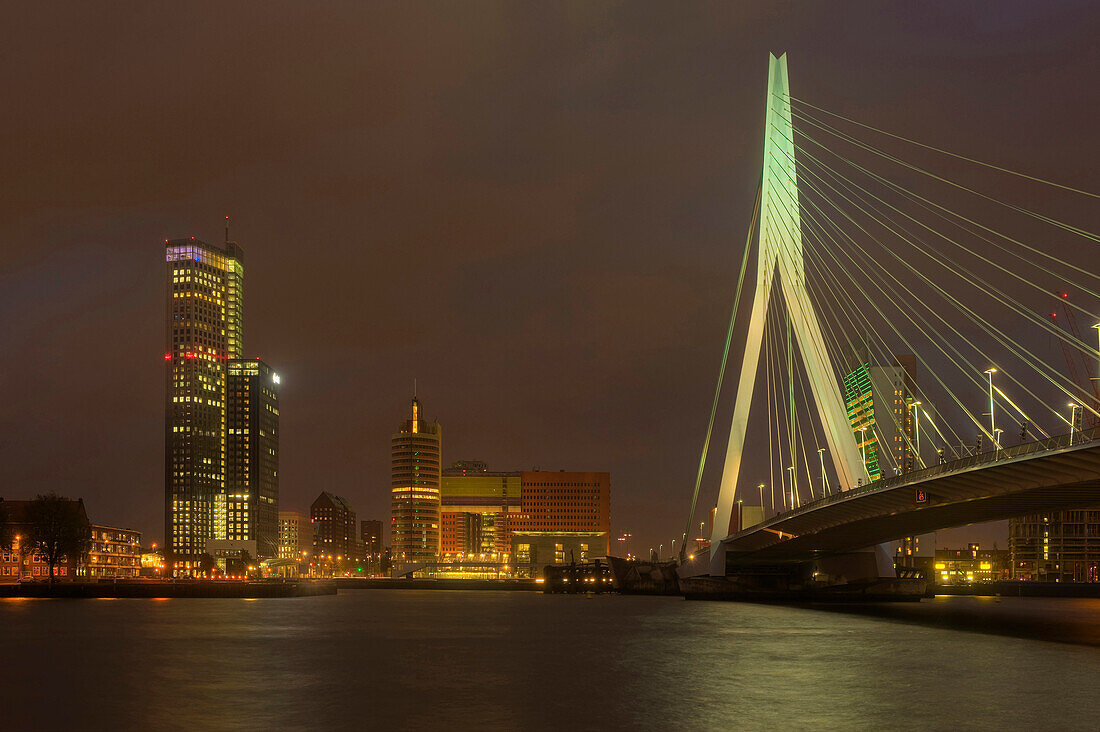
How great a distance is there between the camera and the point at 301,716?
24.5 metres

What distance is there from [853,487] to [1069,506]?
34.1 feet

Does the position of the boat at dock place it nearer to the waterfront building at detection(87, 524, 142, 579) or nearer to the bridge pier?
the bridge pier

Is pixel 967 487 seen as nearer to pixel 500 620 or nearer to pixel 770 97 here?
pixel 770 97

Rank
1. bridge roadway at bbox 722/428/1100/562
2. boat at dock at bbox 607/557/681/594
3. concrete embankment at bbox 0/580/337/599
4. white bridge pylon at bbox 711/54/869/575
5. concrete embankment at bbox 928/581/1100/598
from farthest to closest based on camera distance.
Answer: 1. concrete embankment at bbox 928/581/1100/598
2. boat at dock at bbox 607/557/681/594
3. concrete embankment at bbox 0/580/337/599
4. white bridge pylon at bbox 711/54/869/575
5. bridge roadway at bbox 722/428/1100/562

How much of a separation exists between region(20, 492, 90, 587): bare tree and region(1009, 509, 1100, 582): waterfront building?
122679mm

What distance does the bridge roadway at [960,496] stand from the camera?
39406mm

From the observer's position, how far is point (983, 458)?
142 feet

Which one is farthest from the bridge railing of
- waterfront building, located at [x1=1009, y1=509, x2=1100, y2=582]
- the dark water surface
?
waterfront building, located at [x1=1009, y1=509, x2=1100, y2=582]

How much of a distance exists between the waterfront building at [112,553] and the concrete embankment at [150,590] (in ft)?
182

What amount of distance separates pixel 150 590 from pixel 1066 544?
12057 centimetres

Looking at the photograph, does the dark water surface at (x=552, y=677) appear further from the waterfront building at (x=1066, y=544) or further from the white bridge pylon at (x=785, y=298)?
the waterfront building at (x=1066, y=544)

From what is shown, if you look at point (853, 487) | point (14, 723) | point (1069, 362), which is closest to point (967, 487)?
point (853, 487)

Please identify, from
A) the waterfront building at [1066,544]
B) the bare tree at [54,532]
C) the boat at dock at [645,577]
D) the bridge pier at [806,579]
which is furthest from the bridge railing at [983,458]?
the waterfront building at [1066,544]

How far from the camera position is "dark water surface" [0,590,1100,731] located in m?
24.1
